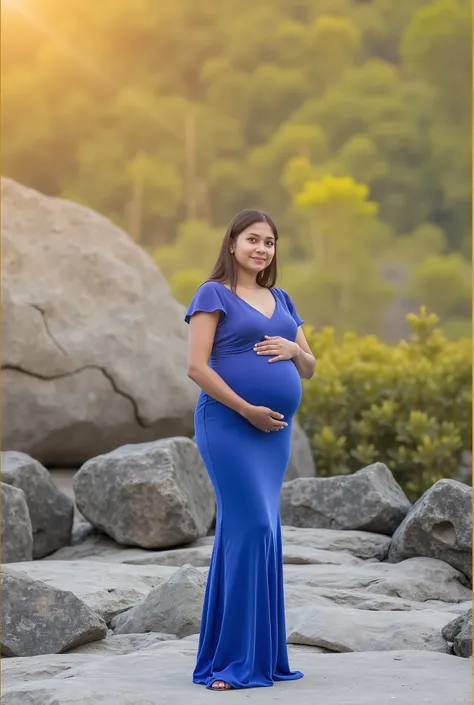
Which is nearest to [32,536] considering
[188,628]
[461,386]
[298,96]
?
[188,628]

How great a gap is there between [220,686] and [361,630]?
98 cm

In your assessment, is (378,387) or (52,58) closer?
(378,387)

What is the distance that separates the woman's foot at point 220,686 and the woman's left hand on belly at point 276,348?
44.7 inches

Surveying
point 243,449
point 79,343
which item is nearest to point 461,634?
point 243,449

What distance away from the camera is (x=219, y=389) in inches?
154

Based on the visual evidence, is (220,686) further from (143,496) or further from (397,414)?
(397,414)

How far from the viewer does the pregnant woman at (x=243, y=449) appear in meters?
3.93

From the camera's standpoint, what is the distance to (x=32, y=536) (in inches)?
252

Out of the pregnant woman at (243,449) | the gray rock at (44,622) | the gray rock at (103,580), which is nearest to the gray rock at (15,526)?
the gray rock at (103,580)

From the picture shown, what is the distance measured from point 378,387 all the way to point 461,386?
66 centimetres

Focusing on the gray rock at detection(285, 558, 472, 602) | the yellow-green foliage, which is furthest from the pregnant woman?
the yellow-green foliage

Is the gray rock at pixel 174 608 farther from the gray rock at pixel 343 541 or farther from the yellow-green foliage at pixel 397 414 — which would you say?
the yellow-green foliage at pixel 397 414

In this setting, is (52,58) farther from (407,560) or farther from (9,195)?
(407,560)

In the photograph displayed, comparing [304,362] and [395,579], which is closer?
[304,362]
